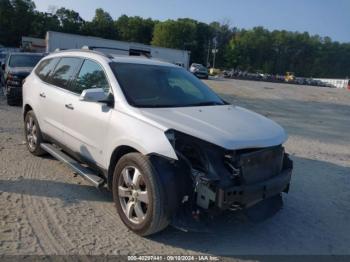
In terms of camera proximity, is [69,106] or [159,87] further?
[69,106]

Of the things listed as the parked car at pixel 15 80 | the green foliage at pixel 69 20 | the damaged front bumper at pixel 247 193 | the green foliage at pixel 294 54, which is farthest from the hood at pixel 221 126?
the green foliage at pixel 294 54

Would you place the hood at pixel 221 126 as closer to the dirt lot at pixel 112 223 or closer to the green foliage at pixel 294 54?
the dirt lot at pixel 112 223

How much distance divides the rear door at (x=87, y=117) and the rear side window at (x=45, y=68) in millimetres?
1074

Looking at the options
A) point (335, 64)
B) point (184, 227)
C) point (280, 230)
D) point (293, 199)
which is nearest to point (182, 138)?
point (184, 227)

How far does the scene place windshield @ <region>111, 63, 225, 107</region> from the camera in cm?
457

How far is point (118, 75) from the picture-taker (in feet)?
15.4

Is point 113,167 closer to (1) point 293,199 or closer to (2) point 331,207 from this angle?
(1) point 293,199

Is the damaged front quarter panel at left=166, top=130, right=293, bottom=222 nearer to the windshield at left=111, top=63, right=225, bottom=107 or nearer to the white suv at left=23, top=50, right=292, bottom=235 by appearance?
the white suv at left=23, top=50, right=292, bottom=235

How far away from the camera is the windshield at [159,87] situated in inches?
180

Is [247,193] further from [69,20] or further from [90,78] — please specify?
[69,20]

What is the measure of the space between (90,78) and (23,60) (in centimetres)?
931

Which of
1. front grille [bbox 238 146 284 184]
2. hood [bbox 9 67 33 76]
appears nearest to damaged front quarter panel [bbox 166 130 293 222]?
front grille [bbox 238 146 284 184]

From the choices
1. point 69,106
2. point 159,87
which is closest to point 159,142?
point 159,87

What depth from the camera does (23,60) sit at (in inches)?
521
